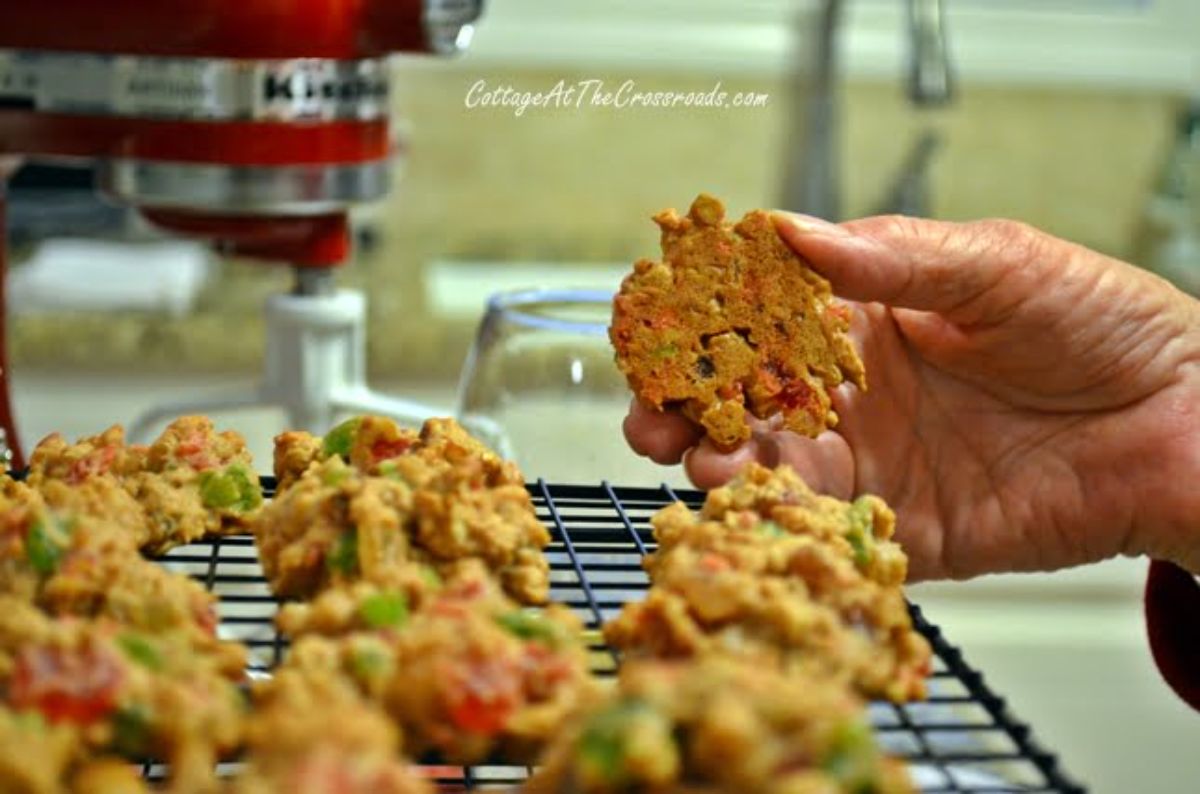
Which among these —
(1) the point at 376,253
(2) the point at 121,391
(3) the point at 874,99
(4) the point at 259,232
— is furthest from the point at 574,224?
(4) the point at 259,232

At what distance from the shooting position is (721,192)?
308cm

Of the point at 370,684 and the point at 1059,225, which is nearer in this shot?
the point at 370,684

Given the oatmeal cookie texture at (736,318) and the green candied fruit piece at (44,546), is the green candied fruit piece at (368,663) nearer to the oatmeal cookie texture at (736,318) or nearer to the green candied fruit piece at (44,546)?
the green candied fruit piece at (44,546)

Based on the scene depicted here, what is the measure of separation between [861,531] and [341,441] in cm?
34

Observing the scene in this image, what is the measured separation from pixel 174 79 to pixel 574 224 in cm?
167

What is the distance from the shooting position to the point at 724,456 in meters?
1.26

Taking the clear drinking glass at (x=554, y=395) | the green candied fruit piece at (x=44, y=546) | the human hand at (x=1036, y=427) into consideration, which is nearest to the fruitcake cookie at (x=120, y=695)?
the green candied fruit piece at (x=44, y=546)

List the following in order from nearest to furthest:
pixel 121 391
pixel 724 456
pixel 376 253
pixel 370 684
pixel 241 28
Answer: pixel 370 684 < pixel 724 456 < pixel 241 28 < pixel 121 391 < pixel 376 253

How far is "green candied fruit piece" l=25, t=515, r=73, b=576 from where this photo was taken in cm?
91

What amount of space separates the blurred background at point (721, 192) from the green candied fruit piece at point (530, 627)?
1694 millimetres

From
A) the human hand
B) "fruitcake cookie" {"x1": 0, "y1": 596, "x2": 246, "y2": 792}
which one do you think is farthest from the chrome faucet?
"fruitcake cookie" {"x1": 0, "y1": 596, "x2": 246, "y2": 792}

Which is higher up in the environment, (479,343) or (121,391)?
(479,343)

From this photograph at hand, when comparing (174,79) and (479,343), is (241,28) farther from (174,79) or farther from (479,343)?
(479,343)

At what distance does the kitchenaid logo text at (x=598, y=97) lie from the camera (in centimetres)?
297
